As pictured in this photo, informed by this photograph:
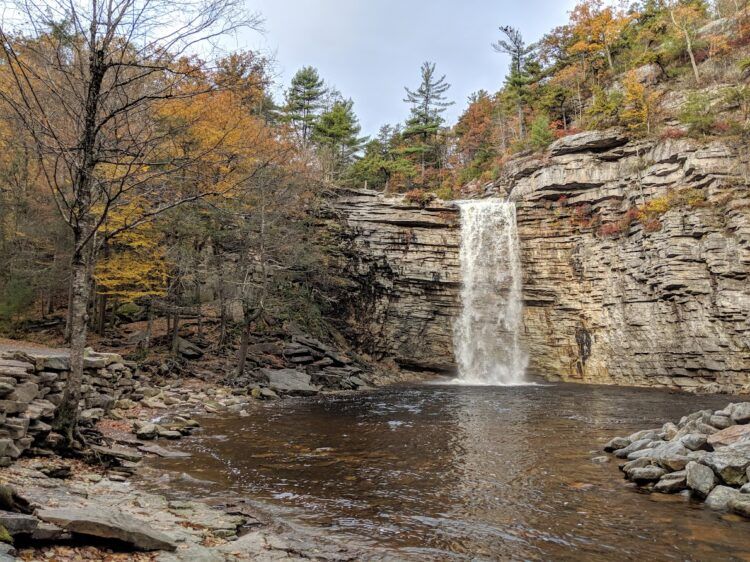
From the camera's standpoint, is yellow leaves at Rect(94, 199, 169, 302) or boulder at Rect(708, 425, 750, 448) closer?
boulder at Rect(708, 425, 750, 448)

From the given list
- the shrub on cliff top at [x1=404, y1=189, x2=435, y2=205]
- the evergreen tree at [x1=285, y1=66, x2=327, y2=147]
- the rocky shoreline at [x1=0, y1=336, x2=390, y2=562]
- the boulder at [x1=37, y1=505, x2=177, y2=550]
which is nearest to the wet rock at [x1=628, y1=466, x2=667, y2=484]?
the rocky shoreline at [x1=0, y1=336, x2=390, y2=562]

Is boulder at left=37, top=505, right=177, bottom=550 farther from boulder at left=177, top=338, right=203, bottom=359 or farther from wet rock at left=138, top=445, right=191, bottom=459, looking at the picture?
boulder at left=177, top=338, right=203, bottom=359

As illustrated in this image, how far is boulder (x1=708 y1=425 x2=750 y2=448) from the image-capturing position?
25.6 feet

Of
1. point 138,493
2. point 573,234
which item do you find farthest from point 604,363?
point 138,493

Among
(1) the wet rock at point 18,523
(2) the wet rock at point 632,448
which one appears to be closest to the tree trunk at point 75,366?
(1) the wet rock at point 18,523

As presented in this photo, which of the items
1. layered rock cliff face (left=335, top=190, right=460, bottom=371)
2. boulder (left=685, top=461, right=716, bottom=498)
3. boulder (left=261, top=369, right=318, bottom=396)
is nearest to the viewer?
boulder (left=685, top=461, right=716, bottom=498)

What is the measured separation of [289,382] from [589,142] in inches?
763

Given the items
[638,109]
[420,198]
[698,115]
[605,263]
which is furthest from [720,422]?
[638,109]

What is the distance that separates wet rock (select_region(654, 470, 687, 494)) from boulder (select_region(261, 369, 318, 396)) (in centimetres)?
1179

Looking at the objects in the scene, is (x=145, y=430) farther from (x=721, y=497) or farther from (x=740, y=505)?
(x=740, y=505)

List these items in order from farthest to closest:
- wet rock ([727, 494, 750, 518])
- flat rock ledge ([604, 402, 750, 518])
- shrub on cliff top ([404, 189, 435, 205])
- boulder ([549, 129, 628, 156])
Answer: shrub on cliff top ([404, 189, 435, 205]) < boulder ([549, 129, 628, 156]) < flat rock ledge ([604, 402, 750, 518]) < wet rock ([727, 494, 750, 518])

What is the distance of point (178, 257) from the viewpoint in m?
16.7

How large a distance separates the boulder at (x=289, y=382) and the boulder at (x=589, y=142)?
1802 centimetres

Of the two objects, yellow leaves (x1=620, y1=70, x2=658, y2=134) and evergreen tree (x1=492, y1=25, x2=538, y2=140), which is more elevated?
evergreen tree (x1=492, y1=25, x2=538, y2=140)
